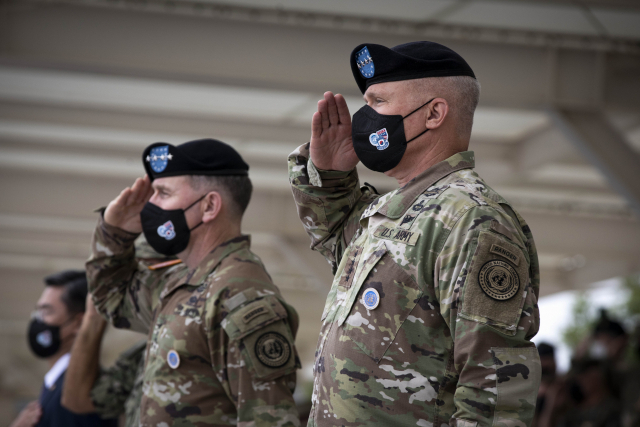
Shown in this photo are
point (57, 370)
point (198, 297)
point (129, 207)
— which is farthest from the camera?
point (57, 370)

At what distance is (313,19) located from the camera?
5629 millimetres

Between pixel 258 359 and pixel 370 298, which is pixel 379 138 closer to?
pixel 370 298

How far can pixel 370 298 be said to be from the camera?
185 cm

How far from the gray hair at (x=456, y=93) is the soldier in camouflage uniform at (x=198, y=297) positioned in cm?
105

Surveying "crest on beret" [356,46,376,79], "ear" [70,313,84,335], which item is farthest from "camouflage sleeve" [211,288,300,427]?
"ear" [70,313,84,335]

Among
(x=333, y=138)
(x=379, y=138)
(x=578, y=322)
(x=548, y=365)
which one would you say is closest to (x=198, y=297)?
(x=333, y=138)

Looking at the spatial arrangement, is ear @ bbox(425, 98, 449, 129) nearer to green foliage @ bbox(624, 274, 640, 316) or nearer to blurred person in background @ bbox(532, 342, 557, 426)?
blurred person in background @ bbox(532, 342, 557, 426)

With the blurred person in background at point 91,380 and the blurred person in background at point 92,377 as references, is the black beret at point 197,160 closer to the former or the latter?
the blurred person in background at point 92,377

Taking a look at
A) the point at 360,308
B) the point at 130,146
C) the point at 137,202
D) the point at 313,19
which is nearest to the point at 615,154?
the point at 313,19

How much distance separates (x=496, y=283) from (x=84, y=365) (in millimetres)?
2595

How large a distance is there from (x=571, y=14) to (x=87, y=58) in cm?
360

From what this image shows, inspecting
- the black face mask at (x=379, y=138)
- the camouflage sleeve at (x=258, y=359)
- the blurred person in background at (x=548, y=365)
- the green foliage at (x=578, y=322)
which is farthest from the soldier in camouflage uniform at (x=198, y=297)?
the green foliage at (x=578, y=322)

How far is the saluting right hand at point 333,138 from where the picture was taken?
2.30 metres

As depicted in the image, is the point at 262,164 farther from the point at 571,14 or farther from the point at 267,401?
the point at 267,401
